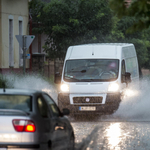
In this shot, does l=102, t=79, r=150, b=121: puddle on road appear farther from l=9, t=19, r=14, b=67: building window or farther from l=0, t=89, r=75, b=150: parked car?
l=9, t=19, r=14, b=67: building window

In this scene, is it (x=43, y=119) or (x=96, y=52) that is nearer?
(x=43, y=119)

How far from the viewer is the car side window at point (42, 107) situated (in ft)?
25.3

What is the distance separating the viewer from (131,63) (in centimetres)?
2014

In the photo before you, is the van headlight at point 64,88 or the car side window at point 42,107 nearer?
the car side window at point 42,107

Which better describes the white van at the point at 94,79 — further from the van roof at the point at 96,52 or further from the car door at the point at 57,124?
the car door at the point at 57,124

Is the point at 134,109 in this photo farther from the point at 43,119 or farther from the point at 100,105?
the point at 43,119

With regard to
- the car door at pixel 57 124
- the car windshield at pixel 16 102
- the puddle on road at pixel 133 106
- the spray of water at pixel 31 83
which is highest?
the car windshield at pixel 16 102

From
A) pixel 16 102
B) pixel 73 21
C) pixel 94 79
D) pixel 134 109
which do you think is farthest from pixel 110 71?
pixel 73 21

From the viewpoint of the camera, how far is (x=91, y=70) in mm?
17312

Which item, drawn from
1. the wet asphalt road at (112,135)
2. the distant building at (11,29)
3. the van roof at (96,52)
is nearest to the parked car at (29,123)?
the wet asphalt road at (112,135)

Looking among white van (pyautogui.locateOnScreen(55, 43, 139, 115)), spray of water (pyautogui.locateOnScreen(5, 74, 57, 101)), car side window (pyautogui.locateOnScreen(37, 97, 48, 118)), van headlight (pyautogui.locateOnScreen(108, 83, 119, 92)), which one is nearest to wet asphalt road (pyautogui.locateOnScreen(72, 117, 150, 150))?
white van (pyautogui.locateOnScreen(55, 43, 139, 115))

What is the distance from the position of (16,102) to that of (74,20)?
70.1 feet

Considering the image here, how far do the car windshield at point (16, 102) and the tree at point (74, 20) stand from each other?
2077 cm

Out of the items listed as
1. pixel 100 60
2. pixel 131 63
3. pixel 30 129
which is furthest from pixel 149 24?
pixel 131 63
